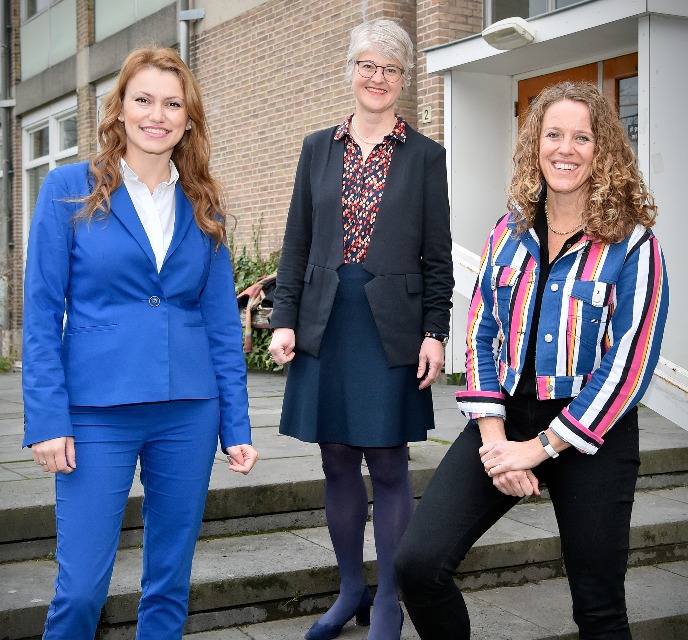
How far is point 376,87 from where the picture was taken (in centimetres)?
333

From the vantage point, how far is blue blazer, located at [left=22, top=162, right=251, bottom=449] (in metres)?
2.42

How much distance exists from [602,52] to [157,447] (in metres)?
6.35

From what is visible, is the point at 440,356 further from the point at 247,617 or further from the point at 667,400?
the point at 667,400

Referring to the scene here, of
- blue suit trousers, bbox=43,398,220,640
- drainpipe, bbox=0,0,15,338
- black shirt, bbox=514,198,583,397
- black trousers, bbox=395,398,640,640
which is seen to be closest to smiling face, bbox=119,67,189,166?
blue suit trousers, bbox=43,398,220,640

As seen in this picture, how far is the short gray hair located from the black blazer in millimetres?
263

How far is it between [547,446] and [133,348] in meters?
1.08

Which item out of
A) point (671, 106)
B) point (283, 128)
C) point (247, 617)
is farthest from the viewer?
point (283, 128)

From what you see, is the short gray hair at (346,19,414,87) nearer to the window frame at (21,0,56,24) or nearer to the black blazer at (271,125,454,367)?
the black blazer at (271,125,454,367)

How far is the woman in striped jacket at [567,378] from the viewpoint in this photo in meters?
2.46

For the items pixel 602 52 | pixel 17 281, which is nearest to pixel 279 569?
pixel 602 52

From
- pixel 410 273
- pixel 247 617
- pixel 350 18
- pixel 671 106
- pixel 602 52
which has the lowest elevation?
pixel 247 617

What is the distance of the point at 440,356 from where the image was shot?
11.0ft

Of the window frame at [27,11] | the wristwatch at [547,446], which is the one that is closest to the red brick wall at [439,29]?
the wristwatch at [547,446]

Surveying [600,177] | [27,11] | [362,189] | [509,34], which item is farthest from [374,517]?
[27,11]
